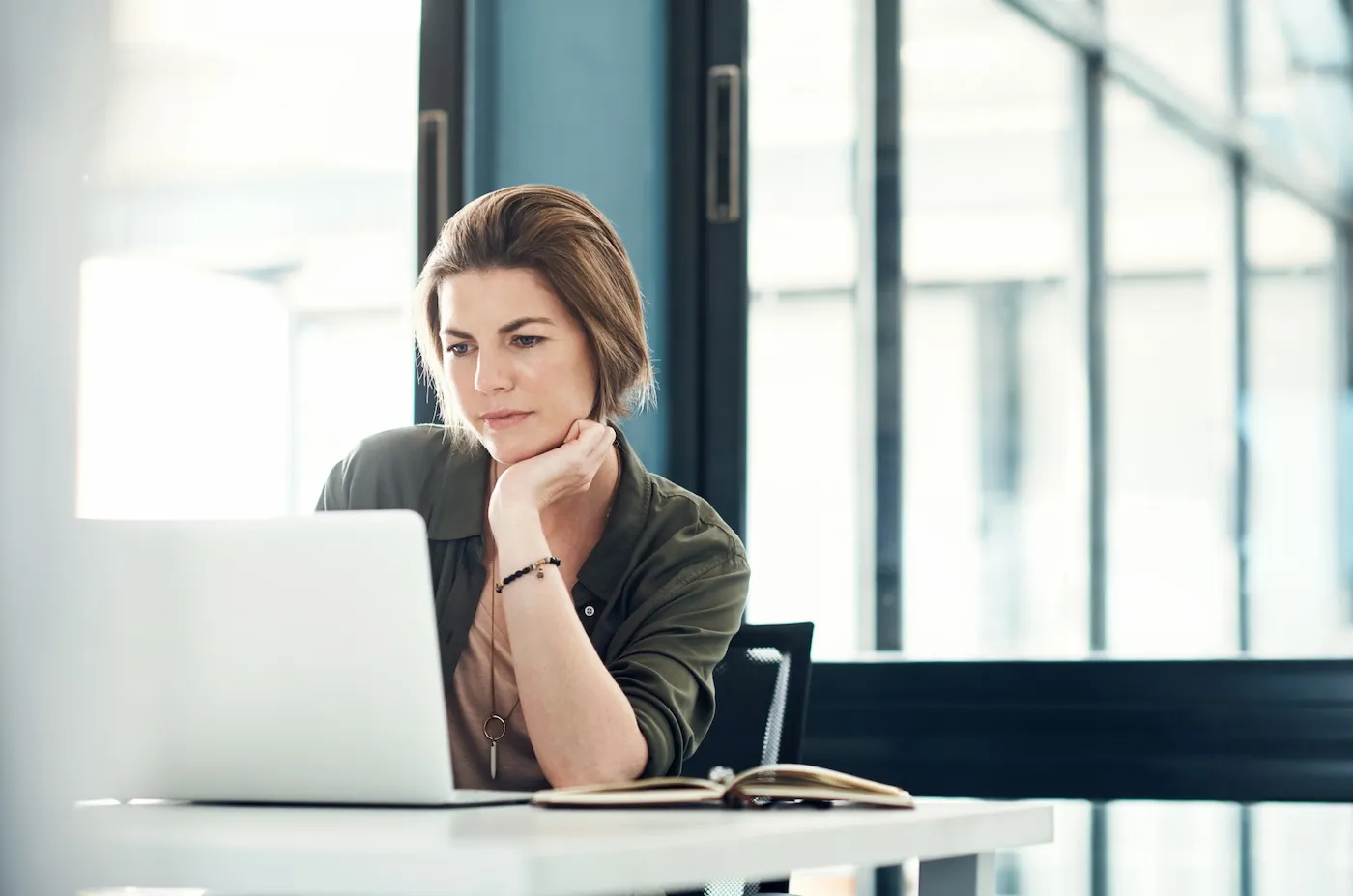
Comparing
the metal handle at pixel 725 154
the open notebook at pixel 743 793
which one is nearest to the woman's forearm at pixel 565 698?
the open notebook at pixel 743 793

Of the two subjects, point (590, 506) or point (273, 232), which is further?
point (273, 232)

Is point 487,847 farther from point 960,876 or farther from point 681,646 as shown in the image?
point 681,646

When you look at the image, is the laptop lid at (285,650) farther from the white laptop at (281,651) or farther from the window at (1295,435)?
the window at (1295,435)

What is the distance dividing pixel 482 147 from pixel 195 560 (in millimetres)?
1837

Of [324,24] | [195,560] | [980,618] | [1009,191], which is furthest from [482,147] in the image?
[195,560]

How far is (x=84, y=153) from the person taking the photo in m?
0.86

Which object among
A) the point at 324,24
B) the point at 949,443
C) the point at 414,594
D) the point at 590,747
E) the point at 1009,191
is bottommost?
the point at 590,747

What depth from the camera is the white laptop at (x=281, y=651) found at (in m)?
1.02

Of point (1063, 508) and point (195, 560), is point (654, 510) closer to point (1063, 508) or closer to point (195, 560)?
point (195, 560)

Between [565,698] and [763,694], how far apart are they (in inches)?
18.0

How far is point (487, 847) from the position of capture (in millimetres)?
773

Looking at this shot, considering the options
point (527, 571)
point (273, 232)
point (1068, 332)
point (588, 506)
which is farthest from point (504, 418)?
point (1068, 332)

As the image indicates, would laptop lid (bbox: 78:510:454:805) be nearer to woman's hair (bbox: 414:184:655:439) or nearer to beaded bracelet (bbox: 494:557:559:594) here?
beaded bracelet (bbox: 494:557:559:594)

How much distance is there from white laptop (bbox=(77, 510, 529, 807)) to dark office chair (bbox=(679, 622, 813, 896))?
80 centimetres
